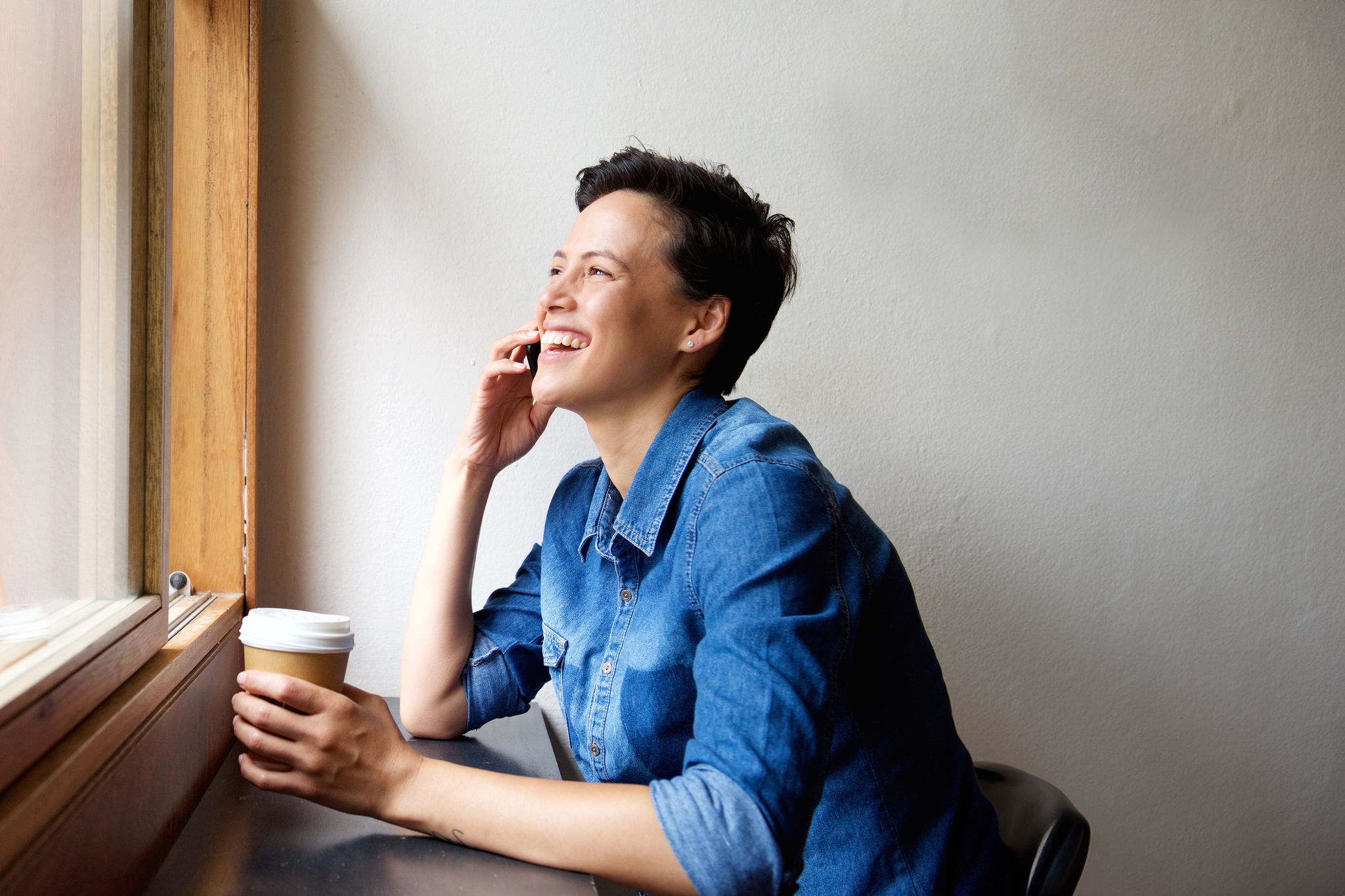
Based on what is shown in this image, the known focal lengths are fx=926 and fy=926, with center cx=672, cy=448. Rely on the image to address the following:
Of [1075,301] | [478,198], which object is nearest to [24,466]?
[478,198]

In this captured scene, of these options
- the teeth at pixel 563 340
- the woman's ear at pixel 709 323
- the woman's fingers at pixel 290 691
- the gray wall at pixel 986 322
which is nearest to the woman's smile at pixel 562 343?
the teeth at pixel 563 340

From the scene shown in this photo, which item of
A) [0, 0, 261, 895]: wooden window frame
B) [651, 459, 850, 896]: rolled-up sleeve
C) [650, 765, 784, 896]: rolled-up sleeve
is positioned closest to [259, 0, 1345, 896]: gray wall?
[0, 0, 261, 895]: wooden window frame

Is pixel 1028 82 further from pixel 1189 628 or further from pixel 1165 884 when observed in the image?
pixel 1165 884

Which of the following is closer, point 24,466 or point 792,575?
point 24,466

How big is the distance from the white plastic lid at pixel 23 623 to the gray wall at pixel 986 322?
0.74 metres

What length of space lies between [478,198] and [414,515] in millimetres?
520

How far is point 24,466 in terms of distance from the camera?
707 millimetres

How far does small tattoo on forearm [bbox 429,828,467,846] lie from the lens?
844 mm

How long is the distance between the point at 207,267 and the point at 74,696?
781 millimetres

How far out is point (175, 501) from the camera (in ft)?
4.22

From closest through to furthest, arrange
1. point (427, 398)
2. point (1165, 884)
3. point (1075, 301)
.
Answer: point (427, 398)
point (1075, 301)
point (1165, 884)

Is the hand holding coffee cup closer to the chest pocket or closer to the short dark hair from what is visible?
the chest pocket

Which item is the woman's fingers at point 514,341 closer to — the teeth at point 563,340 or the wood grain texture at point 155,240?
the teeth at point 563,340

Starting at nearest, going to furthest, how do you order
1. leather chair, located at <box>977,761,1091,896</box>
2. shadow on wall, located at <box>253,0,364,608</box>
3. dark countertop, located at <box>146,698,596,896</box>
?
dark countertop, located at <box>146,698,596,896</box> < leather chair, located at <box>977,761,1091,896</box> < shadow on wall, located at <box>253,0,364,608</box>
